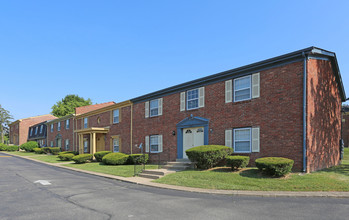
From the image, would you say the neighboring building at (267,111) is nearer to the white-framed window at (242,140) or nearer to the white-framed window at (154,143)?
the white-framed window at (242,140)

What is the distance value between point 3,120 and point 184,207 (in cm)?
8000

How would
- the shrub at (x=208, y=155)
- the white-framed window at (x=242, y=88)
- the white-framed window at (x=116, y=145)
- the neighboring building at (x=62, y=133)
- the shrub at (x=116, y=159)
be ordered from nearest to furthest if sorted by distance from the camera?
the shrub at (x=208, y=155) < the white-framed window at (x=242, y=88) < the shrub at (x=116, y=159) < the white-framed window at (x=116, y=145) < the neighboring building at (x=62, y=133)

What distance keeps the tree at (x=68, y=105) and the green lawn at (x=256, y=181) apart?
57.7 meters

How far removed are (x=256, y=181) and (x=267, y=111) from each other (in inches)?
163

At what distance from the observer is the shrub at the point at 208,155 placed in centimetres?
1371

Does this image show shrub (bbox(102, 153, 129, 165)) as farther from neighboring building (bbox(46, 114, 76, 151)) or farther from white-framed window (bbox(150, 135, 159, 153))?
neighboring building (bbox(46, 114, 76, 151))

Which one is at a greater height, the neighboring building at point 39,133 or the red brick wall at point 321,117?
the red brick wall at point 321,117

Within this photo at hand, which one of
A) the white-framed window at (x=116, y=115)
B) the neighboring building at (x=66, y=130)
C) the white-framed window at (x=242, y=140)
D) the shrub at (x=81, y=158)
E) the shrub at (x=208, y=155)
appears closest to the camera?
the shrub at (x=208, y=155)

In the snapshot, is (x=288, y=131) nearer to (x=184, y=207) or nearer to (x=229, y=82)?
(x=229, y=82)

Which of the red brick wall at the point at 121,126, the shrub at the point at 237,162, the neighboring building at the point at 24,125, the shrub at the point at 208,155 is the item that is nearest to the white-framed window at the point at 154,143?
the red brick wall at the point at 121,126

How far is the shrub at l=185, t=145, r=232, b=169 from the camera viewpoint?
13.7 meters

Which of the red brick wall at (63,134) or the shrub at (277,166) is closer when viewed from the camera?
the shrub at (277,166)

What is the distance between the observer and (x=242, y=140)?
47.5 feet

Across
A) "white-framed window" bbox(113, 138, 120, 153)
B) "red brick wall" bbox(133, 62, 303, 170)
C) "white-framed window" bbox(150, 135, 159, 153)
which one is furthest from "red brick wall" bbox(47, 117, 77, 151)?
"red brick wall" bbox(133, 62, 303, 170)
